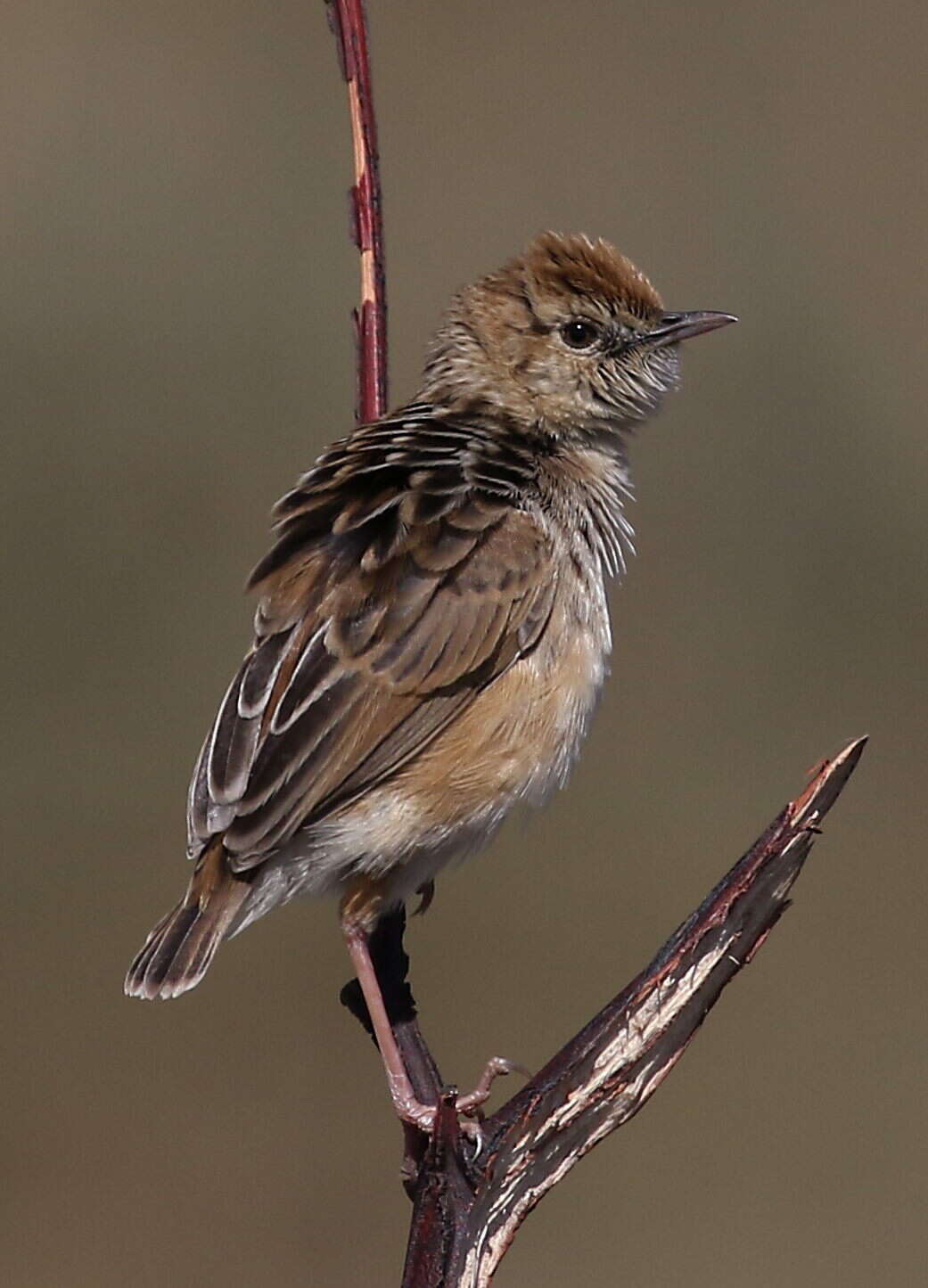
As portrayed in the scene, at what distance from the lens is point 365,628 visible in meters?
4.14

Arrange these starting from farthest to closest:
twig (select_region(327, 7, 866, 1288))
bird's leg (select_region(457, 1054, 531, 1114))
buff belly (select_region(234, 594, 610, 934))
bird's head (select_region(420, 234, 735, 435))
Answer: bird's head (select_region(420, 234, 735, 435)) → buff belly (select_region(234, 594, 610, 934)) → bird's leg (select_region(457, 1054, 531, 1114)) → twig (select_region(327, 7, 866, 1288))

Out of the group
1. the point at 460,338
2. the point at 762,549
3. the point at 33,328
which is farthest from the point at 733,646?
the point at 460,338

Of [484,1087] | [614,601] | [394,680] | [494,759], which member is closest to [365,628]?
[394,680]

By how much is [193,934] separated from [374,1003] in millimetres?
412

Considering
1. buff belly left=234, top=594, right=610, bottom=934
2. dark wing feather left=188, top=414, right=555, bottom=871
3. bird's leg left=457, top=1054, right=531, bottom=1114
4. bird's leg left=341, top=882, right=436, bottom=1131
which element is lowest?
bird's leg left=457, top=1054, right=531, bottom=1114

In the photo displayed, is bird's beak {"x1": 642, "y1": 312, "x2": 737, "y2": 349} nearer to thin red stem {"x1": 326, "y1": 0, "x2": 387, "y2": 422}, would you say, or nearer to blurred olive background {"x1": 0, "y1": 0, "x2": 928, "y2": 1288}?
thin red stem {"x1": 326, "y1": 0, "x2": 387, "y2": 422}

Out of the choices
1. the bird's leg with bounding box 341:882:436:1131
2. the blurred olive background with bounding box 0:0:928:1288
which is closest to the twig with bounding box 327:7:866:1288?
the bird's leg with bounding box 341:882:436:1131

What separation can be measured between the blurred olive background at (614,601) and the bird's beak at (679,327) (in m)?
4.44

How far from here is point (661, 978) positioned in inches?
129

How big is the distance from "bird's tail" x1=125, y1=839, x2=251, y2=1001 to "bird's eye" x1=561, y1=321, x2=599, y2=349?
1648mm

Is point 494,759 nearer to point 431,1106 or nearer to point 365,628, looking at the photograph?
point 365,628

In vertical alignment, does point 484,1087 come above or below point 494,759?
below

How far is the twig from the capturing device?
3.22 meters

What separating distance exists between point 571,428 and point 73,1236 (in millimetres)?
5034
